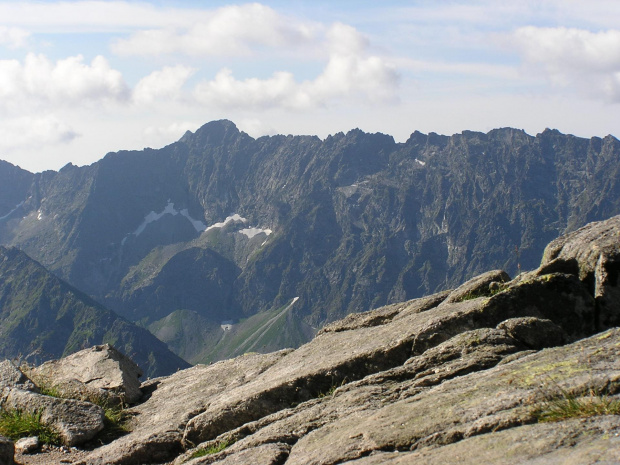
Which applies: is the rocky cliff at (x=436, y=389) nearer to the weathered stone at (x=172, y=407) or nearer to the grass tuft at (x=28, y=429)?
the weathered stone at (x=172, y=407)

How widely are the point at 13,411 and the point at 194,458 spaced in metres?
7.11

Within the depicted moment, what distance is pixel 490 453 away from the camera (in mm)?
8148

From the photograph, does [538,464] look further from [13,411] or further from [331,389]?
[13,411]

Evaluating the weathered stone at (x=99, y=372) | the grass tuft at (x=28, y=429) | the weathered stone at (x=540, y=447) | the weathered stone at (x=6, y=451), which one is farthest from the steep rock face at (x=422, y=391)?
the grass tuft at (x=28, y=429)

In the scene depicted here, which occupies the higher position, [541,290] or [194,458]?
[541,290]

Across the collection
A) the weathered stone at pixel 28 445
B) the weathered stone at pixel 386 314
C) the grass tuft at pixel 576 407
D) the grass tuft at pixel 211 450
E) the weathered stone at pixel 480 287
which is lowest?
the grass tuft at pixel 211 450

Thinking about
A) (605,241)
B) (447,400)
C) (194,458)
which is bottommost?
(194,458)

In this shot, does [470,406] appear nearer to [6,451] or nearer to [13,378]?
[6,451]

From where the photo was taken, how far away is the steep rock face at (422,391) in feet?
29.5

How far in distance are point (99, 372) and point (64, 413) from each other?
17.4 feet

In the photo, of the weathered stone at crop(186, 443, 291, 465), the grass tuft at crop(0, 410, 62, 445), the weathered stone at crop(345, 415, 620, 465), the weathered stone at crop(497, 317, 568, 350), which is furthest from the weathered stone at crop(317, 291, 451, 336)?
the weathered stone at crop(345, 415, 620, 465)

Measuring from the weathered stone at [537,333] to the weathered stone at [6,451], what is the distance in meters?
11.9

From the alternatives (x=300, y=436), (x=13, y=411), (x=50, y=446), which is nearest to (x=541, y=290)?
(x=300, y=436)

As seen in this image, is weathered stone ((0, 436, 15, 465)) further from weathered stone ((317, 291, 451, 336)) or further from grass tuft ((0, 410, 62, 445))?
weathered stone ((317, 291, 451, 336))
